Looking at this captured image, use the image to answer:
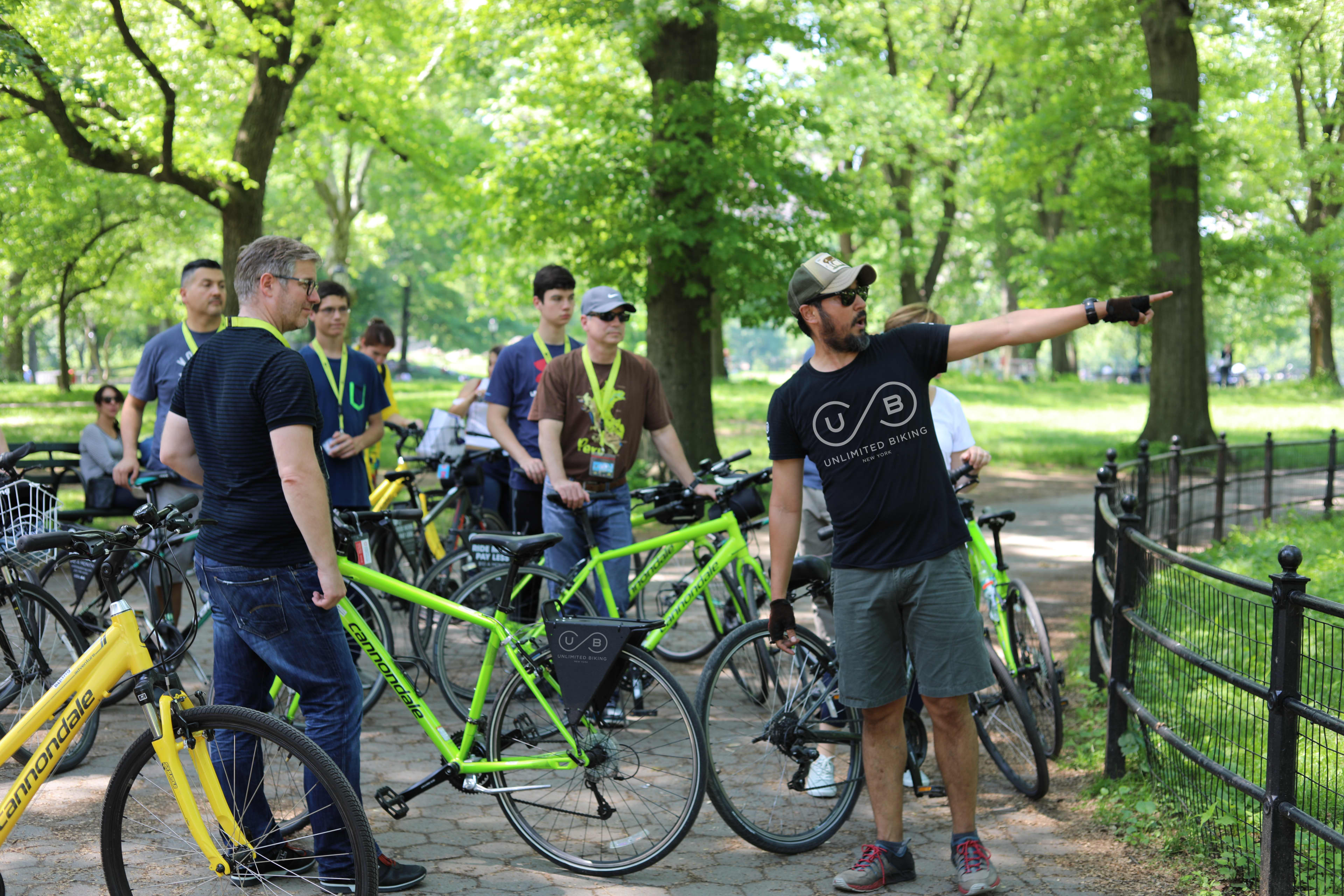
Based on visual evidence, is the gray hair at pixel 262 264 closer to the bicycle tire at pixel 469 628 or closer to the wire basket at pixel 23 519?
the bicycle tire at pixel 469 628

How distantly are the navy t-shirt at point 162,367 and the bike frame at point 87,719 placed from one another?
3.13m

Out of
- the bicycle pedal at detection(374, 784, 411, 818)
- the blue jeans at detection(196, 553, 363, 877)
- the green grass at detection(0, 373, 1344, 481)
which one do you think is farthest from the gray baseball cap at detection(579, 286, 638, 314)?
the green grass at detection(0, 373, 1344, 481)

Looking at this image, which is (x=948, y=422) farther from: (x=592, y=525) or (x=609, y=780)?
(x=609, y=780)

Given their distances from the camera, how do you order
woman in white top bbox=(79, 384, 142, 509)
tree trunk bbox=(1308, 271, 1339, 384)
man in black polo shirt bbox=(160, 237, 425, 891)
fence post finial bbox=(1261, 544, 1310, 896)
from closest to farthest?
fence post finial bbox=(1261, 544, 1310, 896)
man in black polo shirt bbox=(160, 237, 425, 891)
woman in white top bbox=(79, 384, 142, 509)
tree trunk bbox=(1308, 271, 1339, 384)

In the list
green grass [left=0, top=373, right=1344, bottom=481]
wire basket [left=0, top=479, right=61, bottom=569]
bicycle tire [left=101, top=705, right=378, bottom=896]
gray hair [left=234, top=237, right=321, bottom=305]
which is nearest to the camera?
bicycle tire [left=101, top=705, right=378, bottom=896]

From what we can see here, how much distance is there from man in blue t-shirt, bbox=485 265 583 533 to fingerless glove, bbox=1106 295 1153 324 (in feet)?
10.9

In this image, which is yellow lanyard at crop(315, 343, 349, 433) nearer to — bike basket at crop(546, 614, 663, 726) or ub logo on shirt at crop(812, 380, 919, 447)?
bike basket at crop(546, 614, 663, 726)

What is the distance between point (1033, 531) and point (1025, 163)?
795 cm

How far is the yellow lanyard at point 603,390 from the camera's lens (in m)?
5.91

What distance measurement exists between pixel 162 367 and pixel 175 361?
3.1 inches

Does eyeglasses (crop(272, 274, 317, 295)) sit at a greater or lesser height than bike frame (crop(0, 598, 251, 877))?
greater

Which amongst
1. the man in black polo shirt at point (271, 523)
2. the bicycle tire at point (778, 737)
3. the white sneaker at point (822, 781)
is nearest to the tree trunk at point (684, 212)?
the bicycle tire at point (778, 737)

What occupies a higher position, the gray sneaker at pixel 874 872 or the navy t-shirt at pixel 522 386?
the navy t-shirt at pixel 522 386

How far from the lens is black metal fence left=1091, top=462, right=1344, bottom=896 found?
11.6ft
